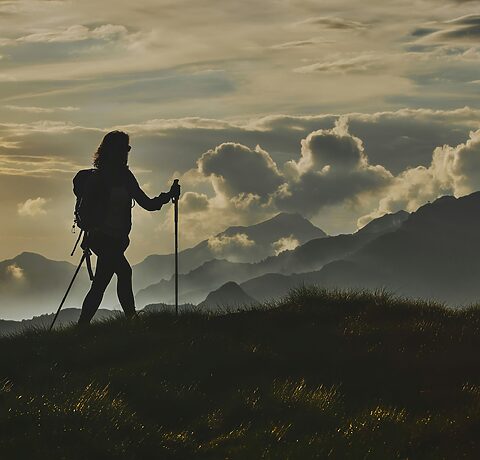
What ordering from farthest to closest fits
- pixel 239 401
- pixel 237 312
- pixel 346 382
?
pixel 237 312, pixel 346 382, pixel 239 401

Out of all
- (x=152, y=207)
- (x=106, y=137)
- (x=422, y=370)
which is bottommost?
(x=422, y=370)

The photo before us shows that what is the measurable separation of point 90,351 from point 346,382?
4.43 meters

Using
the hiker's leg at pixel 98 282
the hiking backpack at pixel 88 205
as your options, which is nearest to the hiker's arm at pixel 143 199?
the hiking backpack at pixel 88 205

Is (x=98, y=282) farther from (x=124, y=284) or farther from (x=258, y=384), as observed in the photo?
(x=258, y=384)

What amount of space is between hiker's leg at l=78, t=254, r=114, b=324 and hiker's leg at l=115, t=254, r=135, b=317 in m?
0.17

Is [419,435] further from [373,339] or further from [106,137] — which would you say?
[106,137]

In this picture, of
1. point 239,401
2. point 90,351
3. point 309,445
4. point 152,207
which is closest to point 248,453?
point 309,445

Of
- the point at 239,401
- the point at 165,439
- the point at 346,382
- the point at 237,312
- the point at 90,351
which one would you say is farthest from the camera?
the point at 237,312

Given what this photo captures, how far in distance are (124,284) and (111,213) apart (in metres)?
1.54

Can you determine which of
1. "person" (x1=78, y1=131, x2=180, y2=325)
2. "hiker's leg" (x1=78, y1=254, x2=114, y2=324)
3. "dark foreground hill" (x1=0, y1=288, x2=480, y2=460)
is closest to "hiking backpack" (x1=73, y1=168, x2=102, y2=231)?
"person" (x1=78, y1=131, x2=180, y2=325)

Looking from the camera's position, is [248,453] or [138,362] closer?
[248,453]

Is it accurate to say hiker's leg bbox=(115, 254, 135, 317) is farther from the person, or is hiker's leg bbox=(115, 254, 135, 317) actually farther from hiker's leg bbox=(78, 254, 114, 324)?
hiker's leg bbox=(78, 254, 114, 324)

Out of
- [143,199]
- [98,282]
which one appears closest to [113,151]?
[143,199]

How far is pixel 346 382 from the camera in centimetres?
1348
